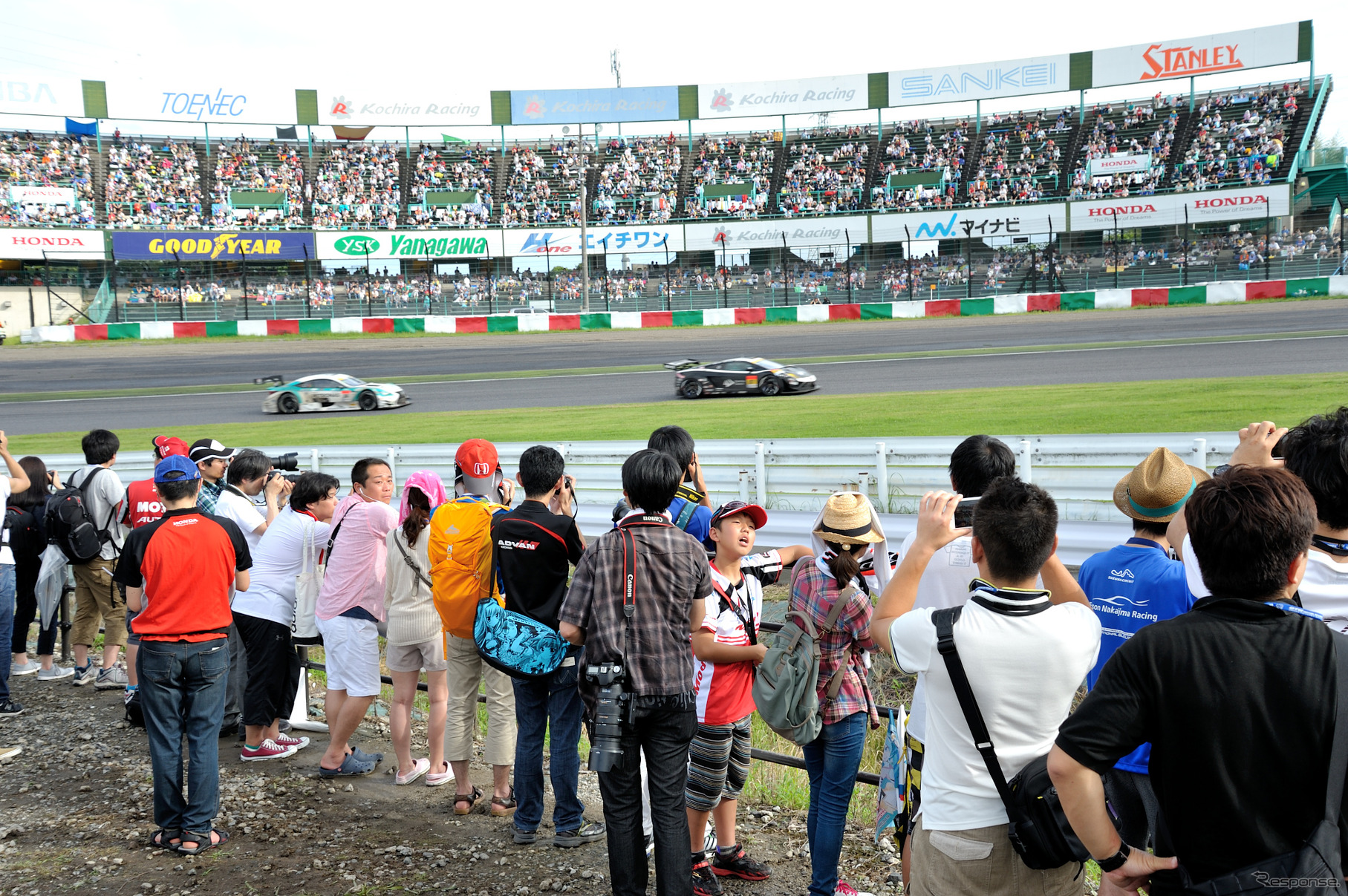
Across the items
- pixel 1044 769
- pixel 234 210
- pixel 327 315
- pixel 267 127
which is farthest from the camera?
pixel 267 127

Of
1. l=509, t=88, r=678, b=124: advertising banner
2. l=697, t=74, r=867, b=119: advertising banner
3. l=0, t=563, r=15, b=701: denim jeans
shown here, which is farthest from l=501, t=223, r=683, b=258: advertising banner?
l=0, t=563, r=15, b=701: denim jeans

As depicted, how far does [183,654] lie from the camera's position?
4.51 metres

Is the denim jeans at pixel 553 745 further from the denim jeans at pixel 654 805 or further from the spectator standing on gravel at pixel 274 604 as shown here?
the spectator standing on gravel at pixel 274 604

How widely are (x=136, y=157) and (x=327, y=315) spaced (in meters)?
16.2

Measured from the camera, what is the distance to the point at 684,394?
76.4ft

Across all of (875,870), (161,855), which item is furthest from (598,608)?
(161,855)

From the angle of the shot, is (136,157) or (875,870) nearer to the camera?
(875,870)

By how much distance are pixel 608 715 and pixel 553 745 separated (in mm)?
1098

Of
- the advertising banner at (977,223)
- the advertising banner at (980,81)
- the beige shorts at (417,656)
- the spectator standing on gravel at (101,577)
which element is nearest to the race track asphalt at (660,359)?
the advertising banner at (977,223)

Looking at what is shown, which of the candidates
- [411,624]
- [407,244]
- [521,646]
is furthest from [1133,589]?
[407,244]

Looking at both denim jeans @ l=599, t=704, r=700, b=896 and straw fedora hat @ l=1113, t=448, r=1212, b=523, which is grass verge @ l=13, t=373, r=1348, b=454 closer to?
straw fedora hat @ l=1113, t=448, r=1212, b=523

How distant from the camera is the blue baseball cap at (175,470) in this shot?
4527 millimetres

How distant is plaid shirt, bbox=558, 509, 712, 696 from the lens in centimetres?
344

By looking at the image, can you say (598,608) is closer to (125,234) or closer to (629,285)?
(629,285)
